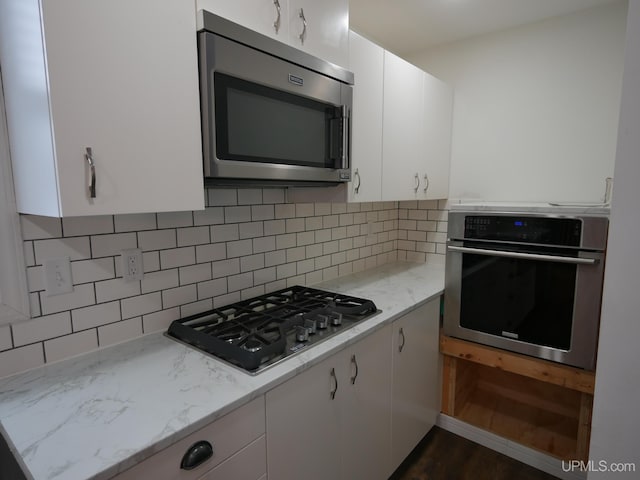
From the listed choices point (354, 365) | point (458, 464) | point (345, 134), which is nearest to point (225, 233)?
point (345, 134)

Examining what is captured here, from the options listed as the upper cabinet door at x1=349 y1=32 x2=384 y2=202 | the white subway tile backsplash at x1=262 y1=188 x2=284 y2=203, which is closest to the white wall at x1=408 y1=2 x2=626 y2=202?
the upper cabinet door at x1=349 y1=32 x2=384 y2=202

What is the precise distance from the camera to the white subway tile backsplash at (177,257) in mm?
1404

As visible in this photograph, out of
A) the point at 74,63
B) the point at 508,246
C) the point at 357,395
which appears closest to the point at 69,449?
the point at 74,63

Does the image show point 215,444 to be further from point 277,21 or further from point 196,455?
point 277,21

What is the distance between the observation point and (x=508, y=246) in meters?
1.88

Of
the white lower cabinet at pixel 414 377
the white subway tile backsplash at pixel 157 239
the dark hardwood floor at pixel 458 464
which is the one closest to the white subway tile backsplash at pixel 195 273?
the white subway tile backsplash at pixel 157 239

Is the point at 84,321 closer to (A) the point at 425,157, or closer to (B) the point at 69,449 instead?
(B) the point at 69,449

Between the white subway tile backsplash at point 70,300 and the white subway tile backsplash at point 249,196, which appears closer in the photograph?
the white subway tile backsplash at point 70,300

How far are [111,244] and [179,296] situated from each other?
1.10ft

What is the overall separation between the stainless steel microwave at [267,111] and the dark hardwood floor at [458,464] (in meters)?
1.62

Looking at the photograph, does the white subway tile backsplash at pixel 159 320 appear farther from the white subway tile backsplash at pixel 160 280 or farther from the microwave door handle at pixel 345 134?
the microwave door handle at pixel 345 134

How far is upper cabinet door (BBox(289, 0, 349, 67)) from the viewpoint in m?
1.35

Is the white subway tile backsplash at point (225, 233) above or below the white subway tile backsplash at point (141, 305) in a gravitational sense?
above

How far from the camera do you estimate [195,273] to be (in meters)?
1.51
